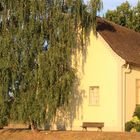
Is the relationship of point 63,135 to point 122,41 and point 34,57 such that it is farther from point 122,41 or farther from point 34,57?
point 122,41

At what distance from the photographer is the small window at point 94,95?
2809 cm

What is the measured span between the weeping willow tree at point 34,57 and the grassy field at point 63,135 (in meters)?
0.69

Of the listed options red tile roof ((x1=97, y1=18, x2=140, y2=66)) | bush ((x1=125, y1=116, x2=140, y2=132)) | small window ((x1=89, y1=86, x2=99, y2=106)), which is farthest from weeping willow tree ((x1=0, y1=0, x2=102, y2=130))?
red tile roof ((x1=97, y1=18, x2=140, y2=66))

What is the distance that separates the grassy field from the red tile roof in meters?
5.84

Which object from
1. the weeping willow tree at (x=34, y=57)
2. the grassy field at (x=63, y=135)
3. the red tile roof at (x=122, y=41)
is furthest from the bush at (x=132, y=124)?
the weeping willow tree at (x=34, y=57)

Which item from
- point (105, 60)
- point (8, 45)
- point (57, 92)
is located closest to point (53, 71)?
point (57, 92)

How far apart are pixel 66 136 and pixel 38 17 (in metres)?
6.13

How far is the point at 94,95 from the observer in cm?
2822

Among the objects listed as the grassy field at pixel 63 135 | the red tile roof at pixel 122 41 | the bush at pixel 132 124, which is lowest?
the grassy field at pixel 63 135

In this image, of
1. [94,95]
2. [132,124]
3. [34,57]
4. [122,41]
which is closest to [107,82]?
[94,95]

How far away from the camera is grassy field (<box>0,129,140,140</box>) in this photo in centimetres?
2197

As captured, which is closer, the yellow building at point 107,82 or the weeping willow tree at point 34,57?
the weeping willow tree at point 34,57

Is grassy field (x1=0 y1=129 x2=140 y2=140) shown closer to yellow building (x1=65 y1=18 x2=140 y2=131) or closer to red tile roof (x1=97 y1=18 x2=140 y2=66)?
yellow building (x1=65 y1=18 x2=140 y2=131)

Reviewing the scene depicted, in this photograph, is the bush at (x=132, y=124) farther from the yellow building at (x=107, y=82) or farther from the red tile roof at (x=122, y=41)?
the red tile roof at (x=122, y=41)
